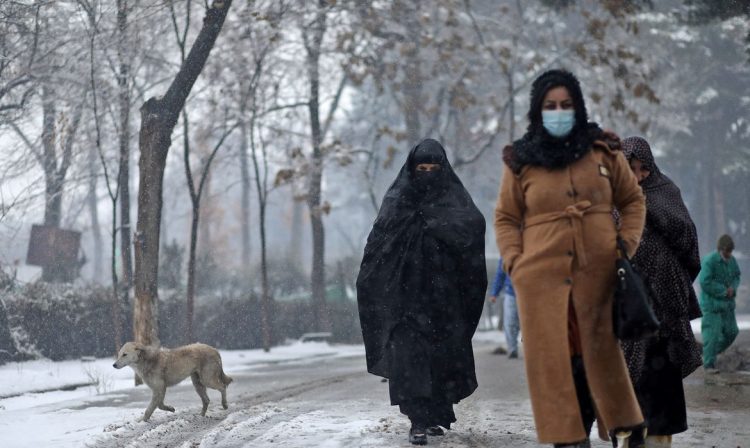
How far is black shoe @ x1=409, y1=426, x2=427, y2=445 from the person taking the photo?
6.57m

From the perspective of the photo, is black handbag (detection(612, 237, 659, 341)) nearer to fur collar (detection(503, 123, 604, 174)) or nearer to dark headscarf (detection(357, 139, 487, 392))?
fur collar (detection(503, 123, 604, 174))

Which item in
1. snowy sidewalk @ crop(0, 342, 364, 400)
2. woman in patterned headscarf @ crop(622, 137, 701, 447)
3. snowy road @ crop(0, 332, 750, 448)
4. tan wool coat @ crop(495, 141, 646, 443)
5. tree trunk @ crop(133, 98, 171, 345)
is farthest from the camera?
tree trunk @ crop(133, 98, 171, 345)

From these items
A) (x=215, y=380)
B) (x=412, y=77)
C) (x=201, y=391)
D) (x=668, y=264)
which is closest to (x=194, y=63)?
(x=215, y=380)

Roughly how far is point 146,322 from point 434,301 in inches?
245

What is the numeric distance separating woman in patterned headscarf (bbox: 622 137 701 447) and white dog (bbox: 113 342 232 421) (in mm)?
4050

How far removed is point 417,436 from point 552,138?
2.54m

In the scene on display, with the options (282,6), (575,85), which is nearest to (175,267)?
(282,6)

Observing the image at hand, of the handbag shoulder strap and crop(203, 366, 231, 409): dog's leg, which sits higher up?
the handbag shoulder strap

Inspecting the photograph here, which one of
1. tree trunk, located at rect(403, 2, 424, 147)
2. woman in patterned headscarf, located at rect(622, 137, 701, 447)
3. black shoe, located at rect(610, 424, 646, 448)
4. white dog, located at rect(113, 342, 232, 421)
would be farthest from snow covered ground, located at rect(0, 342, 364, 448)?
tree trunk, located at rect(403, 2, 424, 147)

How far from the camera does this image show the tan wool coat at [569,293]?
4910mm

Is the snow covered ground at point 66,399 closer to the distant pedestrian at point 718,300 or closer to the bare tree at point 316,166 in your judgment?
the bare tree at point 316,166

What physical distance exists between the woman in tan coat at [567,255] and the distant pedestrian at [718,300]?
23.2 feet

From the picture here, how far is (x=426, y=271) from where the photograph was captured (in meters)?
7.07

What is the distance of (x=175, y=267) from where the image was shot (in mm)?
22828
